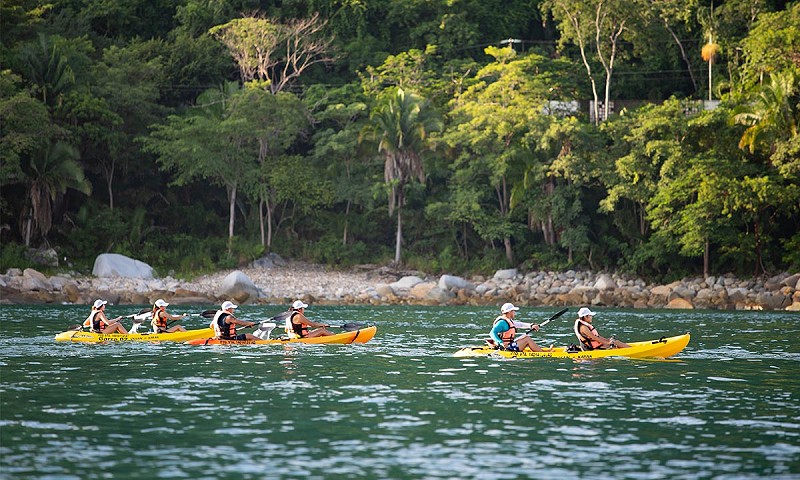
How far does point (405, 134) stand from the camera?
154 ft

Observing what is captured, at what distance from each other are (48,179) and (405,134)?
48.4 ft

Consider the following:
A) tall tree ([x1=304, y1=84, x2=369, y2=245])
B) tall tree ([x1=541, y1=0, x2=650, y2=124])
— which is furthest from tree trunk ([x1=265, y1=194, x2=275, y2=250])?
tall tree ([x1=541, y1=0, x2=650, y2=124])

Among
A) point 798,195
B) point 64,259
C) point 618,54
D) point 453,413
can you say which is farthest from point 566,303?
point 453,413

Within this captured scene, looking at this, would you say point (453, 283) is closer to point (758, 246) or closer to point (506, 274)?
point (506, 274)

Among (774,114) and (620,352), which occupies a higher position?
(774,114)

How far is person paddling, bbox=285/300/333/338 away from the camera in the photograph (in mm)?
24844

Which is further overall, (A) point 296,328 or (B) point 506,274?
(B) point 506,274

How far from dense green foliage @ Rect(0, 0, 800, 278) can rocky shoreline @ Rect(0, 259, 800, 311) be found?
144 centimetres

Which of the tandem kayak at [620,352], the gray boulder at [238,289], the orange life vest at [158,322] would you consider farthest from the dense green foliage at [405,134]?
the tandem kayak at [620,352]

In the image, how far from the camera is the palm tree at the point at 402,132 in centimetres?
4659

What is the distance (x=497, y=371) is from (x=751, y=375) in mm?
4450

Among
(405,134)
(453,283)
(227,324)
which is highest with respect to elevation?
(405,134)

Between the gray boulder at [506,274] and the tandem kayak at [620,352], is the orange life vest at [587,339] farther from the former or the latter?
the gray boulder at [506,274]

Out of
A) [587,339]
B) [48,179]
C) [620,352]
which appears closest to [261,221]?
[48,179]
